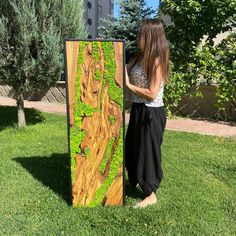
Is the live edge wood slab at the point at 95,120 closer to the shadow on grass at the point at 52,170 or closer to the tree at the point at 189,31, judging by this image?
the shadow on grass at the point at 52,170

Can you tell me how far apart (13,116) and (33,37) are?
9.66 ft

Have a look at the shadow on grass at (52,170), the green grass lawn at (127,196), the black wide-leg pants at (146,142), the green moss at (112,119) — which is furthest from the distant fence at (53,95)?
the green moss at (112,119)

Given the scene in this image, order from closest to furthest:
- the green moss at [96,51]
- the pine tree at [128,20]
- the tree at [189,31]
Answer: the green moss at [96,51] → the tree at [189,31] → the pine tree at [128,20]

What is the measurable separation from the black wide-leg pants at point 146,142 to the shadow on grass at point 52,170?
0.80 meters

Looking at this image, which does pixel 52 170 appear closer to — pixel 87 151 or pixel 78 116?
pixel 87 151

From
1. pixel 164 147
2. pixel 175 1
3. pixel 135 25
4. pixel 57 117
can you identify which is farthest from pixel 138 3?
pixel 164 147

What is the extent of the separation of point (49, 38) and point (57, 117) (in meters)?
2.83

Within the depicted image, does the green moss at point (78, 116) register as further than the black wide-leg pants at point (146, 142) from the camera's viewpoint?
No

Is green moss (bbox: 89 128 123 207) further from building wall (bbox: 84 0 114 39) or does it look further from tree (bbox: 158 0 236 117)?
building wall (bbox: 84 0 114 39)

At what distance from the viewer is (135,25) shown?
1158 cm

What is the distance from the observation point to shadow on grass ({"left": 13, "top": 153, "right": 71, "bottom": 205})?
15.5 ft

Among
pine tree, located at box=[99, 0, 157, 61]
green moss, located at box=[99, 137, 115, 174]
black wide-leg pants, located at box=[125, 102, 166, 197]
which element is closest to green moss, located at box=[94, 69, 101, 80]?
black wide-leg pants, located at box=[125, 102, 166, 197]

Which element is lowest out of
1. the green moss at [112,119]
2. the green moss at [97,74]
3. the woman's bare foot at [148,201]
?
the woman's bare foot at [148,201]

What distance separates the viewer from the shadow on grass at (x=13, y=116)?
336 inches
